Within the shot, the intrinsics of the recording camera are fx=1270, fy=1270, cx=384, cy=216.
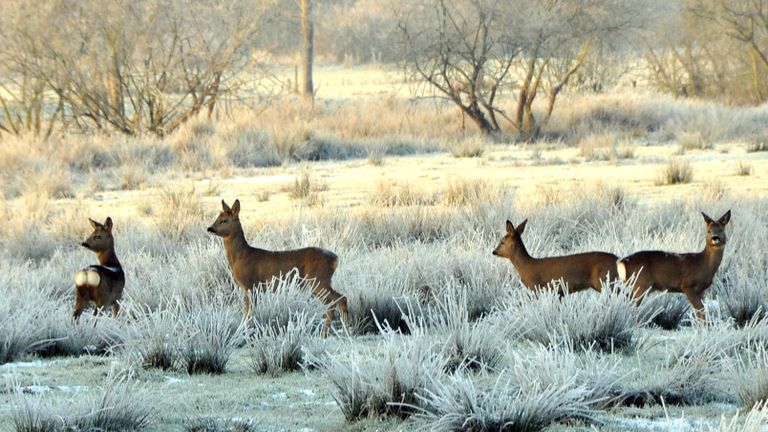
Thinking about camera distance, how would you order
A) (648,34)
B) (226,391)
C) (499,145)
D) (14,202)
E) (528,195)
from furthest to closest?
1. (648,34)
2. (499,145)
3. (14,202)
4. (528,195)
5. (226,391)

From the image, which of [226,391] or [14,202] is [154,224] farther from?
[226,391]

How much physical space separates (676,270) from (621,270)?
1.34ft

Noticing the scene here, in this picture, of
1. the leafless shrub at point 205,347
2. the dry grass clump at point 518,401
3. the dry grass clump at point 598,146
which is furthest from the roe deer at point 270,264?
the dry grass clump at point 598,146

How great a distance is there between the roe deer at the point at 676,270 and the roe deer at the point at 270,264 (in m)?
2.13

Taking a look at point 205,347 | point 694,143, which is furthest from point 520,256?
point 694,143

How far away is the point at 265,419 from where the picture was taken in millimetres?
6246

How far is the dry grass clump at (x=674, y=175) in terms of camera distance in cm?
2066

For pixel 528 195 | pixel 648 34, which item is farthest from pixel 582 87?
pixel 528 195

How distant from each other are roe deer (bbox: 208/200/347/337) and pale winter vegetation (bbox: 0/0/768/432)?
0.80 ft

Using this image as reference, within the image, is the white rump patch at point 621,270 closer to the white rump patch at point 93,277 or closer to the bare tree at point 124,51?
the white rump patch at point 93,277

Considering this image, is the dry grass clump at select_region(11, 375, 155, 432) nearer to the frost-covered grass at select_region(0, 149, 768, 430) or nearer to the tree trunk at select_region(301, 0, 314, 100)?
the frost-covered grass at select_region(0, 149, 768, 430)

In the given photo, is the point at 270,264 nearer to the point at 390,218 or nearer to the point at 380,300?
the point at 380,300

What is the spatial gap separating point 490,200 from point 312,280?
26.3ft

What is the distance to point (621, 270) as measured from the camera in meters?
9.11
